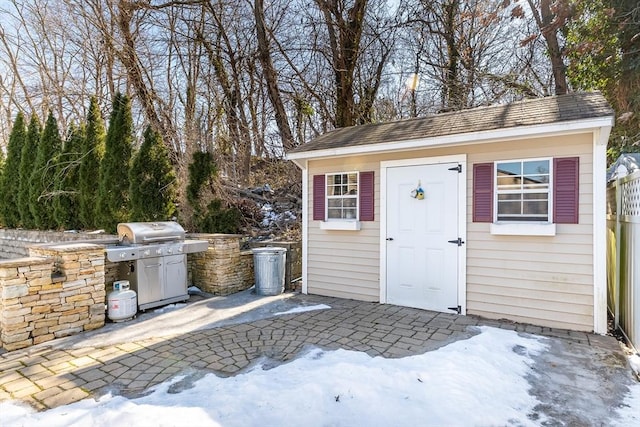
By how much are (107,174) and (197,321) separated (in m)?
4.87

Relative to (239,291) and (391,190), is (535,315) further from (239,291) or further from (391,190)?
(239,291)

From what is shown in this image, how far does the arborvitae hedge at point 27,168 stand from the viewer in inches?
402

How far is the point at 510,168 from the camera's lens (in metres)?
4.55

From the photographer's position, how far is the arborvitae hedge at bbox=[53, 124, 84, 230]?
912cm

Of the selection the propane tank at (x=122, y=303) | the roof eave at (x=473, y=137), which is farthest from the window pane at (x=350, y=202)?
the propane tank at (x=122, y=303)

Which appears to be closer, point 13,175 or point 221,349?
point 221,349

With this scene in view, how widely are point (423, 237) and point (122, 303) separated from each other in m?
4.02

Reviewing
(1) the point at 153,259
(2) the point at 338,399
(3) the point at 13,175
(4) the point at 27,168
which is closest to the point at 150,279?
(1) the point at 153,259

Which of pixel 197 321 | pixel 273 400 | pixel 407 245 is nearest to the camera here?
pixel 273 400

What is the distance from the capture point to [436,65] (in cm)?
1045

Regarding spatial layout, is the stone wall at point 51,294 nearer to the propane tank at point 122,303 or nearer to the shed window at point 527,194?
the propane tank at point 122,303

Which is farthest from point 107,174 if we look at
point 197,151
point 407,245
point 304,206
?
point 407,245

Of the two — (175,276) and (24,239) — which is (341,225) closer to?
(175,276)

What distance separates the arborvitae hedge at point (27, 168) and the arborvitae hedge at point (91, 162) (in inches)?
109
